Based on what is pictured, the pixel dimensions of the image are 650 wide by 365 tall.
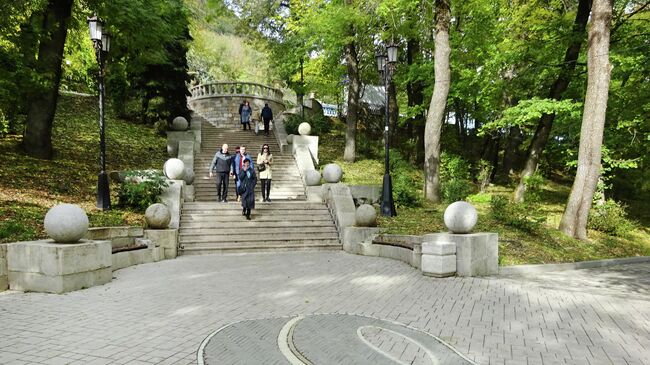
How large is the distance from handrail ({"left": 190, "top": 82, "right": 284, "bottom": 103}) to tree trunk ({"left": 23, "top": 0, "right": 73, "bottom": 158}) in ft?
61.9

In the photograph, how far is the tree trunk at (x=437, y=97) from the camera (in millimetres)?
15664

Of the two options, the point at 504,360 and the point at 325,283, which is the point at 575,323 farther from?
the point at 325,283

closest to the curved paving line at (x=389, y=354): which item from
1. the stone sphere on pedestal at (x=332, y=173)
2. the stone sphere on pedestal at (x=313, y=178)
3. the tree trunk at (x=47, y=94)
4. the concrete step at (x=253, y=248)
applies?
the concrete step at (x=253, y=248)

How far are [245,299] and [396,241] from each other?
5.31 metres

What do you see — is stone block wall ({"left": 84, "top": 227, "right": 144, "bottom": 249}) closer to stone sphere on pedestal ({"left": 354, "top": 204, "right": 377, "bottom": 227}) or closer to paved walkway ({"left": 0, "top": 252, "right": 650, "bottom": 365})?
paved walkway ({"left": 0, "top": 252, "right": 650, "bottom": 365})

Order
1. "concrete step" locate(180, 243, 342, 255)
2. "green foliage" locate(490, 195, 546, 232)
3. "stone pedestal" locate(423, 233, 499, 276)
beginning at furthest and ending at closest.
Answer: "green foliage" locate(490, 195, 546, 232)
"concrete step" locate(180, 243, 342, 255)
"stone pedestal" locate(423, 233, 499, 276)

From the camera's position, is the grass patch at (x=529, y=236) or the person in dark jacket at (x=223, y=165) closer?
the grass patch at (x=529, y=236)

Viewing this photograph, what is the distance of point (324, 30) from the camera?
751 inches

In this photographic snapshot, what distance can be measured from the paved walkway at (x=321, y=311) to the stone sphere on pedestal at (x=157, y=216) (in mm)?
1383

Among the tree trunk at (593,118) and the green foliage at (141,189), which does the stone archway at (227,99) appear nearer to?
the green foliage at (141,189)

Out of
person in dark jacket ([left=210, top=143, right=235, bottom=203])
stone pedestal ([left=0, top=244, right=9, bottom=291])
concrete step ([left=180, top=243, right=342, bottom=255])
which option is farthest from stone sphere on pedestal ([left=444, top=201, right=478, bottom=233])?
stone pedestal ([left=0, top=244, right=9, bottom=291])

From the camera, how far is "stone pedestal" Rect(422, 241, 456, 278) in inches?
328

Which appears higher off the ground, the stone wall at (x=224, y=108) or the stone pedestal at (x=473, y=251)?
the stone wall at (x=224, y=108)

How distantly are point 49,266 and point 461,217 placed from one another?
290 inches
